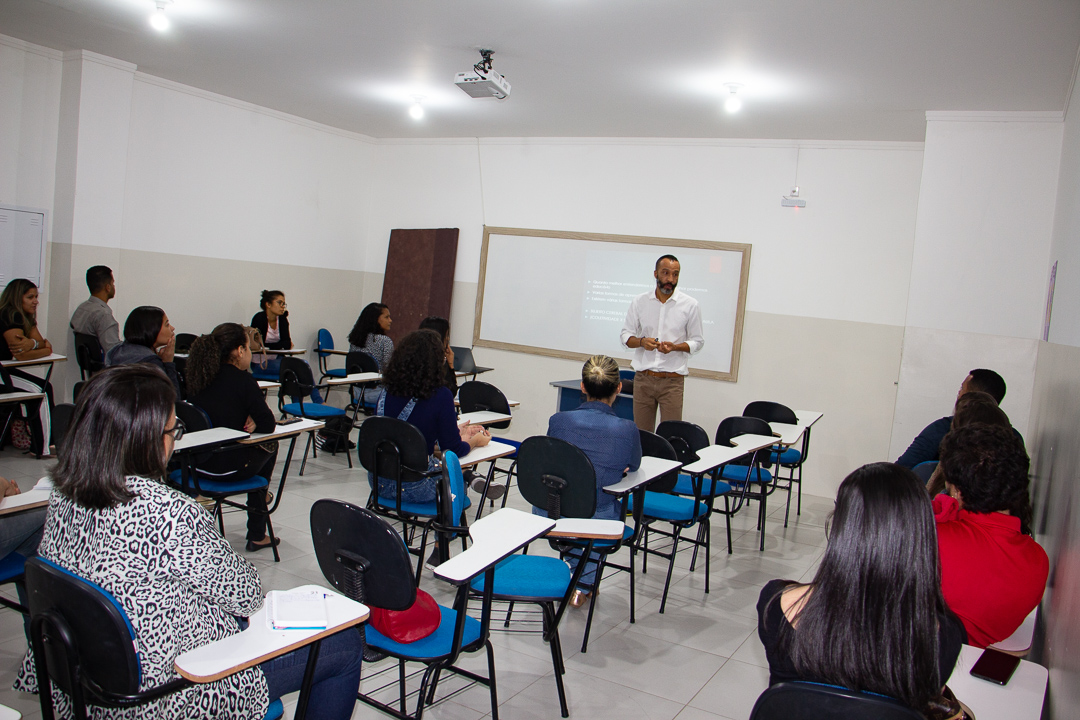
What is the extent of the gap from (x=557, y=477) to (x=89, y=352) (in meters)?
4.47

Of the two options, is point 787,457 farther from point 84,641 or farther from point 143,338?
point 84,641

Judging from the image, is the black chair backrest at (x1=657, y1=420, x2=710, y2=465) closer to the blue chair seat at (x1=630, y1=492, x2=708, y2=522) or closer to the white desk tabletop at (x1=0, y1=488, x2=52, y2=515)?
the blue chair seat at (x1=630, y1=492, x2=708, y2=522)

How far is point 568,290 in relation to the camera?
25.1 feet

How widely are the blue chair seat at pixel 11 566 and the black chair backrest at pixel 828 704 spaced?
7.93 ft

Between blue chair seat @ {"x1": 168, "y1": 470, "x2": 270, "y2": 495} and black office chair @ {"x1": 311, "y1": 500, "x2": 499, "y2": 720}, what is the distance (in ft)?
5.40

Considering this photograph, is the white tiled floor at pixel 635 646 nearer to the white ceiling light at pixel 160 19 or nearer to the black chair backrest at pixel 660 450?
the black chair backrest at pixel 660 450

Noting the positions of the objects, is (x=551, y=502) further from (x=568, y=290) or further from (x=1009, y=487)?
(x=568, y=290)

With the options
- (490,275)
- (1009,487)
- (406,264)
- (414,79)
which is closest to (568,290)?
(490,275)

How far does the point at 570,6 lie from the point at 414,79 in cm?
231

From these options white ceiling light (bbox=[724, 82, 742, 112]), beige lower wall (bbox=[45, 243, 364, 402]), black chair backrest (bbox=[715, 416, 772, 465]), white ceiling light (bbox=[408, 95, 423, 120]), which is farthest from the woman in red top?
beige lower wall (bbox=[45, 243, 364, 402])

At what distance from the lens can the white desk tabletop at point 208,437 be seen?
324cm

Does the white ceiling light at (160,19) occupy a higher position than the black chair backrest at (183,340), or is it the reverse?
the white ceiling light at (160,19)

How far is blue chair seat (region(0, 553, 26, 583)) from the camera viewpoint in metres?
2.40

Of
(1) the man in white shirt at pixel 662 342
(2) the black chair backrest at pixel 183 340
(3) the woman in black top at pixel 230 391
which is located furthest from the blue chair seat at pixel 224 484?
(2) the black chair backrest at pixel 183 340
